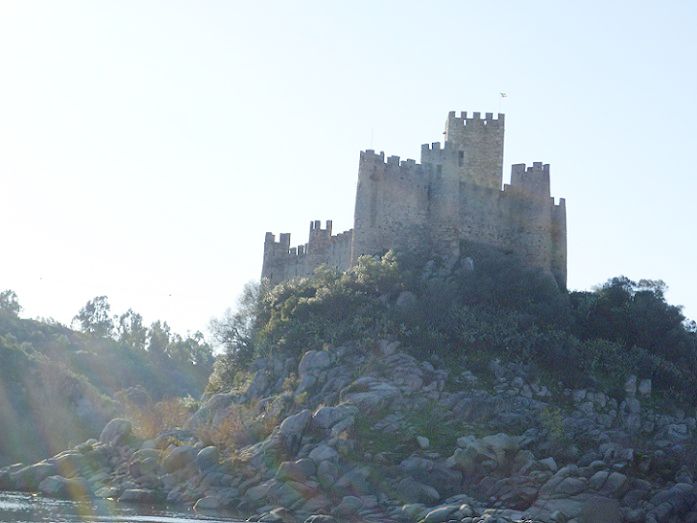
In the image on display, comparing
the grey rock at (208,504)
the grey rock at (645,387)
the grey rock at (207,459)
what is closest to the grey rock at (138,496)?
the grey rock at (207,459)

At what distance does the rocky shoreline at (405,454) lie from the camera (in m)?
48.2

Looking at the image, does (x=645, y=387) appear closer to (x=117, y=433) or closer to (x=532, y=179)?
(x=532, y=179)

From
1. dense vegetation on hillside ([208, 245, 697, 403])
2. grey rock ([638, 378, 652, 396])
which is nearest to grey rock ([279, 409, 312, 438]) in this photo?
dense vegetation on hillside ([208, 245, 697, 403])

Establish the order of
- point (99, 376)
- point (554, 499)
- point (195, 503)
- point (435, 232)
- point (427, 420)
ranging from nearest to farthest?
point (554, 499) < point (195, 503) < point (427, 420) < point (435, 232) < point (99, 376)

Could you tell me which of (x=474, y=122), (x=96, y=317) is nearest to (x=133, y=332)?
(x=96, y=317)

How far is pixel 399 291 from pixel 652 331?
12955 mm

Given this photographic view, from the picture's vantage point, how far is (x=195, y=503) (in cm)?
5138

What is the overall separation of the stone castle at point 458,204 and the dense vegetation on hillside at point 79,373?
20.9 m

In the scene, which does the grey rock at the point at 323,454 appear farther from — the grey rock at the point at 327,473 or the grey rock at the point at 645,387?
the grey rock at the point at 645,387

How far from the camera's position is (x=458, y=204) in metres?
65.9

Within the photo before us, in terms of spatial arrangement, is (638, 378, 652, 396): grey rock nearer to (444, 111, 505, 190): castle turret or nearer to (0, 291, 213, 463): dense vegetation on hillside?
(444, 111, 505, 190): castle turret

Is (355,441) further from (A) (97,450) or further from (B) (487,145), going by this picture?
(B) (487,145)

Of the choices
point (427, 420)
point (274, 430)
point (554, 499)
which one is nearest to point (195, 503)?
point (274, 430)

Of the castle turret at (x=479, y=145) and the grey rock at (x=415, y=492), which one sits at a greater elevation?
the castle turret at (x=479, y=145)
